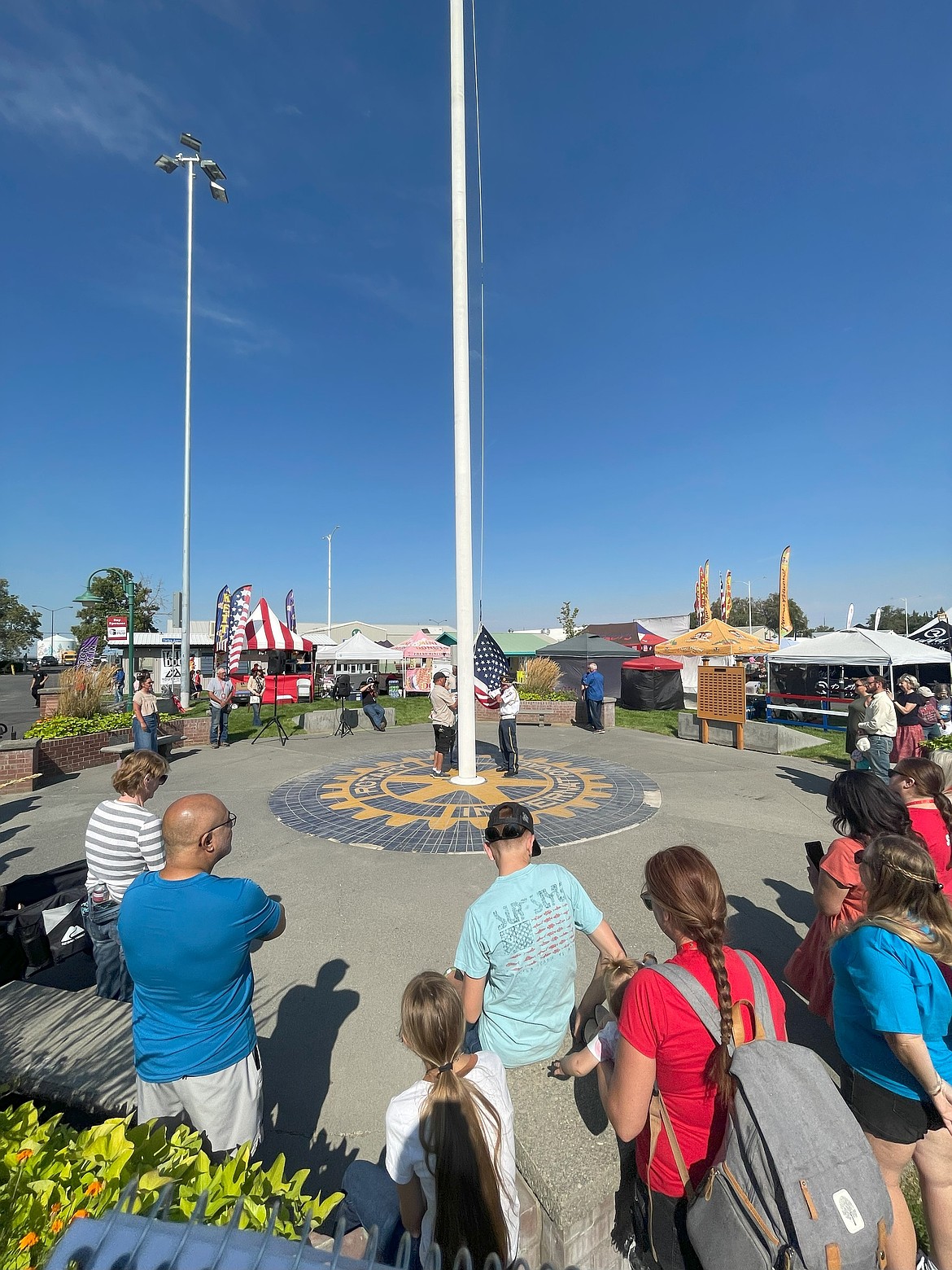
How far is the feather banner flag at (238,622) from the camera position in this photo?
59.2 ft

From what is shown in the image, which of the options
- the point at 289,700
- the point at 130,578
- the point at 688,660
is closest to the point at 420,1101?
the point at 130,578

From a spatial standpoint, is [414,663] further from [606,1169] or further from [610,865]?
[606,1169]

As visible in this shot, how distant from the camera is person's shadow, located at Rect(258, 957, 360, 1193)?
2592 millimetres

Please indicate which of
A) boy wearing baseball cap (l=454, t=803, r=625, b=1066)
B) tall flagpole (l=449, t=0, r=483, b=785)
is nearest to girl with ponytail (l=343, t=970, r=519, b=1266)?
boy wearing baseball cap (l=454, t=803, r=625, b=1066)

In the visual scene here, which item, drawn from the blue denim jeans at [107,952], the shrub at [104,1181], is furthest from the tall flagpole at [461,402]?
the shrub at [104,1181]

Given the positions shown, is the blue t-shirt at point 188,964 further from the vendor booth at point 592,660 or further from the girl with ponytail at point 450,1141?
the vendor booth at point 592,660

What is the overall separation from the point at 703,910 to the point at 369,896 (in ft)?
13.7

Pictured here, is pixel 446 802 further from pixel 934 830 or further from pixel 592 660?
pixel 592 660

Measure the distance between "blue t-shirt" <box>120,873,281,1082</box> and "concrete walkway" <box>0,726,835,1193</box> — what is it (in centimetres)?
92

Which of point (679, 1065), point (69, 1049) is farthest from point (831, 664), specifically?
point (69, 1049)

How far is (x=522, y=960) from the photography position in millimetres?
2297

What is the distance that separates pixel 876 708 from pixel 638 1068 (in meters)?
8.14

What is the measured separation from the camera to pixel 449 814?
25.1 ft

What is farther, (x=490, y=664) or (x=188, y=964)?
(x=490, y=664)
